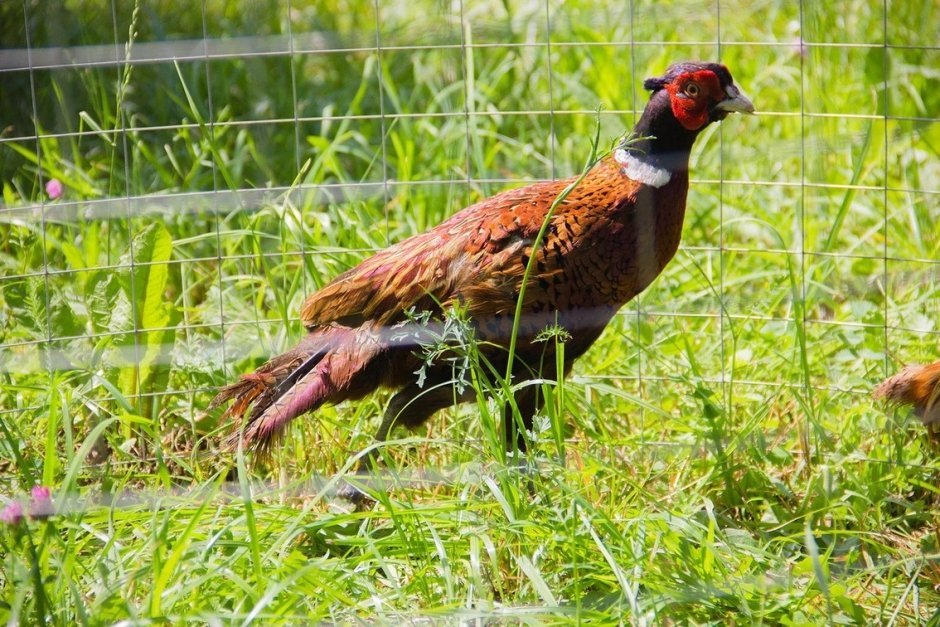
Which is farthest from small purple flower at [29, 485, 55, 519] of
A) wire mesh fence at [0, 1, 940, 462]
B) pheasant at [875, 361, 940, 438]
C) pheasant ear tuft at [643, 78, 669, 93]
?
pheasant at [875, 361, 940, 438]

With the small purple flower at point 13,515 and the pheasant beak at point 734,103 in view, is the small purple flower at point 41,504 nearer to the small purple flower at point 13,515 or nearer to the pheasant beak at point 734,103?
the small purple flower at point 13,515

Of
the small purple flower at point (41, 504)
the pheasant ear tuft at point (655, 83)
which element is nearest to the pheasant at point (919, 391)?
the pheasant ear tuft at point (655, 83)

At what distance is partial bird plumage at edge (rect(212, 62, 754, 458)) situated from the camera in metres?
2.55

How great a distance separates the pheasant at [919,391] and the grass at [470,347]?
0.17 meters

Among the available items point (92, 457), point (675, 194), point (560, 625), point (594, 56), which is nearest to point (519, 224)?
point (675, 194)

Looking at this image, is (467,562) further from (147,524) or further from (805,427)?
(805,427)

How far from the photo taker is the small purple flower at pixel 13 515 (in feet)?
6.34

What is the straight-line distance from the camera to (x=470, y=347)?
7.28 feet

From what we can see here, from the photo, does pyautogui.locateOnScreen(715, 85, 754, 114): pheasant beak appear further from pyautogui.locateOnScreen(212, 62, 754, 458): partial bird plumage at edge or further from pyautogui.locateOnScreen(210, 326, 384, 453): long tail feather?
pyautogui.locateOnScreen(210, 326, 384, 453): long tail feather

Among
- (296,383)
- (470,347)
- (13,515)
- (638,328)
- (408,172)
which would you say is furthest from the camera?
(408,172)

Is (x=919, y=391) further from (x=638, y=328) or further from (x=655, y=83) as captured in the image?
(x=655, y=83)

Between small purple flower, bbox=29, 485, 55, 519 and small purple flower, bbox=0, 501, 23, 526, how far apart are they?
0.03 metres

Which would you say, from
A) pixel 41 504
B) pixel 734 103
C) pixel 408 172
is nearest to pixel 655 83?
pixel 734 103

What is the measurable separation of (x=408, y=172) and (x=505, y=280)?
1.21 metres
